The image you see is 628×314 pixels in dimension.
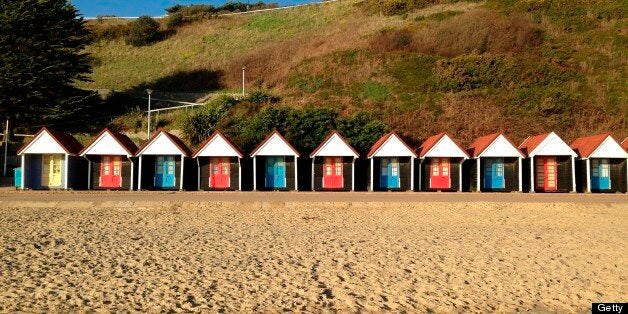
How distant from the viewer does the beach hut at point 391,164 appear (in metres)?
27.0

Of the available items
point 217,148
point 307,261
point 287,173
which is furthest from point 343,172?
point 307,261

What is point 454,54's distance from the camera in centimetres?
5262

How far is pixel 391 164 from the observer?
27.8 metres

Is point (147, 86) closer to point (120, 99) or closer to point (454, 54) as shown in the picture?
point (120, 99)

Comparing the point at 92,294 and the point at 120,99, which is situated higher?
the point at 120,99

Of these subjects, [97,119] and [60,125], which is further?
[97,119]

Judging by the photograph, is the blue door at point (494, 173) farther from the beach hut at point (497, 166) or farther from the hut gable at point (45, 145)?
the hut gable at point (45, 145)

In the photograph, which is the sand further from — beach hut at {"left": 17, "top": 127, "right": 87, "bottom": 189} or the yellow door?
the yellow door

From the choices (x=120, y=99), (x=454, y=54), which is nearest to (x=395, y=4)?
(x=454, y=54)

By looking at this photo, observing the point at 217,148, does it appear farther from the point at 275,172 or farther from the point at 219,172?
the point at 275,172

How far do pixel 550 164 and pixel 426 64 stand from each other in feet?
78.7

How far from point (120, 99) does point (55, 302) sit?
4285 cm

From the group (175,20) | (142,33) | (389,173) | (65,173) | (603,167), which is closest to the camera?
(65,173)

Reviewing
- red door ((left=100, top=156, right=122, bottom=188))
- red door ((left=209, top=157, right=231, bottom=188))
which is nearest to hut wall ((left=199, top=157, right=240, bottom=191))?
red door ((left=209, top=157, right=231, bottom=188))
